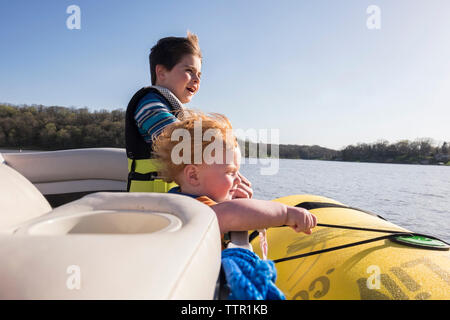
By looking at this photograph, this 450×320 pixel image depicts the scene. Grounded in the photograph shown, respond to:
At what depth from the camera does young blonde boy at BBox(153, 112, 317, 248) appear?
1075 mm

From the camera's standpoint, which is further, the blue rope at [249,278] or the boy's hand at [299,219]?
the boy's hand at [299,219]

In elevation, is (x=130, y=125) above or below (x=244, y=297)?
above

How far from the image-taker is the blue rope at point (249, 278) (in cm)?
62

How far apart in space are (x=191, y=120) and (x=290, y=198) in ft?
4.35

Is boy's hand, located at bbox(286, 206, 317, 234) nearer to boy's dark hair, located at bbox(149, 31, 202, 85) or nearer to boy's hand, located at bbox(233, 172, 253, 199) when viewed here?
boy's hand, located at bbox(233, 172, 253, 199)

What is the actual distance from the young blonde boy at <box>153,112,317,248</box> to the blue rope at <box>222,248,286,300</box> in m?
0.34

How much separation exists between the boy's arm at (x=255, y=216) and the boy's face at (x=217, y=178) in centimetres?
19

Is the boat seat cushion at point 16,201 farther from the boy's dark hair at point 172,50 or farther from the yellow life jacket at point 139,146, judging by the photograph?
the boy's dark hair at point 172,50

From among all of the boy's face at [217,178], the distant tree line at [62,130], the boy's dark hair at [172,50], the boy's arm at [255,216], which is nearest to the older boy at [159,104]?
the boy's dark hair at [172,50]

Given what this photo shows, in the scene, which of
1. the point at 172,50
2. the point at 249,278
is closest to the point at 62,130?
the point at 172,50

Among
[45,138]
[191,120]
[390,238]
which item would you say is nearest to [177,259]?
[191,120]
